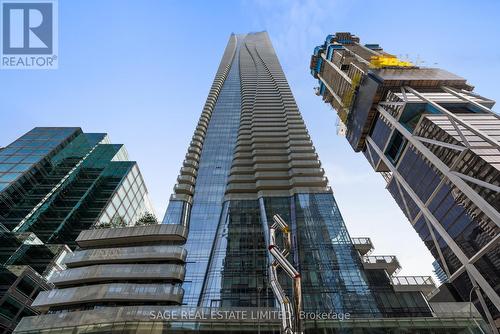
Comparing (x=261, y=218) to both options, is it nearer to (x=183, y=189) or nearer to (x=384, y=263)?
(x=183, y=189)

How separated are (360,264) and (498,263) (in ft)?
56.6

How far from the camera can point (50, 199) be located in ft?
231

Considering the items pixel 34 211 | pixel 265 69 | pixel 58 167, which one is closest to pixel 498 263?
pixel 34 211

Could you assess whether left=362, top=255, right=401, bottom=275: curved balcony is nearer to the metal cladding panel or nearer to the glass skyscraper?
the glass skyscraper

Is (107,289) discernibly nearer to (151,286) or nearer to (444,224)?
(151,286)

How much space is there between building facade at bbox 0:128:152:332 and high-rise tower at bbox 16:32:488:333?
58.5ft

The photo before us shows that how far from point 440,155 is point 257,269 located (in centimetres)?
3532

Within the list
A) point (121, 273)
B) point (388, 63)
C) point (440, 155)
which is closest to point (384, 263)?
point (440, 155)

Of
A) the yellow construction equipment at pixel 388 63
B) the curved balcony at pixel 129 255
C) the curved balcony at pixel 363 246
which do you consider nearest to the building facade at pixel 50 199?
the curved balcony at pixel 129 255

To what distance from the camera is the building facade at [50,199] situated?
5212cm

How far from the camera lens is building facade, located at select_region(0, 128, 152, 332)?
52116mm

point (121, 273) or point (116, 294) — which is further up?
point (121, 273)

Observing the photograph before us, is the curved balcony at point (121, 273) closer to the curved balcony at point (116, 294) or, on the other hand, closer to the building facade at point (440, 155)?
the curved balcony at point (116, 294)

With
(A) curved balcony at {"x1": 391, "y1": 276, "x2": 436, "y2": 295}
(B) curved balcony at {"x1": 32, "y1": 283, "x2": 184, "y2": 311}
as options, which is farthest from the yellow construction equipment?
(B) curved balcony at {"x1": 32, "y1": 283, "x2": 184, "y2": 311}
